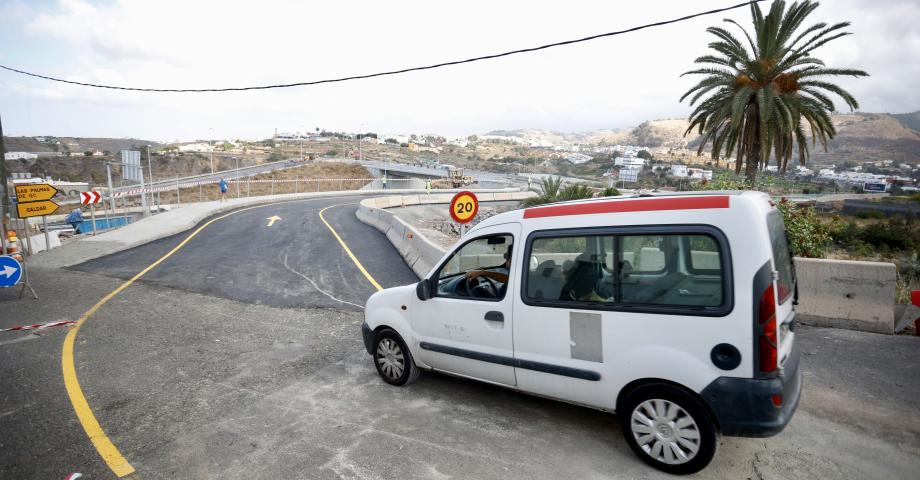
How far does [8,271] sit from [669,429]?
11316 mm

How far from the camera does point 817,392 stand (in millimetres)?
5238

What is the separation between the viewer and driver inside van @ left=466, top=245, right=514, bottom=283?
4.82m

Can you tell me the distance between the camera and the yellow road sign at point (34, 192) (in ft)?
36.8

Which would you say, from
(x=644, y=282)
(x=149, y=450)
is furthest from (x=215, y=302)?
(x=644, y=282)

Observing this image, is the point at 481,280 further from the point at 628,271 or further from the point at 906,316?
the point at 906,316

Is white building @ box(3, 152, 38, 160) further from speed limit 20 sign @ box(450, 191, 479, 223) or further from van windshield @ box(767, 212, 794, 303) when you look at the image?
van windshield @ box(767, 212, 794, 303)

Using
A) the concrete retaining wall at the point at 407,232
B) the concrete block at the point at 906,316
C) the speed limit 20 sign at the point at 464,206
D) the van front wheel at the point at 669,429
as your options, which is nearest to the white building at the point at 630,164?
the concrete retaining wall at the point at 407,232

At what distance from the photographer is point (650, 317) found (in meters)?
3.79

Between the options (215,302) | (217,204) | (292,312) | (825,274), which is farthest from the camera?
(217,204)

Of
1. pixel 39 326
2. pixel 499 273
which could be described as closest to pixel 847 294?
pixel 499 273

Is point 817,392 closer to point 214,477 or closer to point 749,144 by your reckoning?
point 214,477

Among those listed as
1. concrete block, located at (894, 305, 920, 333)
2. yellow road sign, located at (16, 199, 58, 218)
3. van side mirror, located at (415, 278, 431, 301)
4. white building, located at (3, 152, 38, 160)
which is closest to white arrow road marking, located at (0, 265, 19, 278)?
yellow road sign, located at (16, 199, 58, 218)

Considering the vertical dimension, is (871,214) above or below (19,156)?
below

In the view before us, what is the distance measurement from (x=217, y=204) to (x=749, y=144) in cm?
2692
